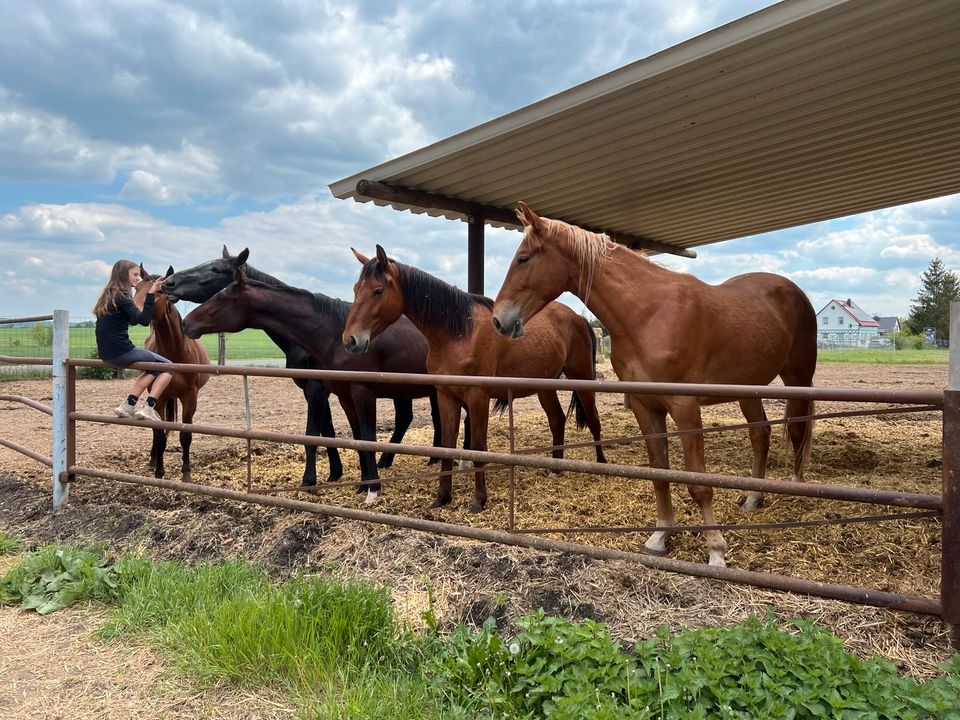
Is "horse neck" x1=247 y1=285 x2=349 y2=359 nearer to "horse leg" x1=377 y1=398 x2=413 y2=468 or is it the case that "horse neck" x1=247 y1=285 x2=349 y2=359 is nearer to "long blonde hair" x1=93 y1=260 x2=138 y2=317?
"long blonde hair" x1=93 y1=260 x2=138 y2=317

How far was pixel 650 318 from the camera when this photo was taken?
10.8ft

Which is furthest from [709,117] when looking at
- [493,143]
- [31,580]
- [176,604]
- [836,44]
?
[31,580]

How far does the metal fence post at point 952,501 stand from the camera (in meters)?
2.14

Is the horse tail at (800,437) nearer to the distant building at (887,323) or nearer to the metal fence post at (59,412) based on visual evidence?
the metal fence post at (59,412)

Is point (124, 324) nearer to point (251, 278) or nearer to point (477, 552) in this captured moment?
point (251, 278)

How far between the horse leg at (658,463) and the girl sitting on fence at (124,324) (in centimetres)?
353

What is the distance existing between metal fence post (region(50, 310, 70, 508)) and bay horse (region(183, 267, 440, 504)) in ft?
2.96

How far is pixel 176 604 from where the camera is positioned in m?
2.94

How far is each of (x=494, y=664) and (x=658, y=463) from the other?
60.5 inches

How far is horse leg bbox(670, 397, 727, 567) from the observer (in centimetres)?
298

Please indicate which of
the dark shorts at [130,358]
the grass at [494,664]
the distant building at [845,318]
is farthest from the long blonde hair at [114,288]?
the distant building at [845,318]

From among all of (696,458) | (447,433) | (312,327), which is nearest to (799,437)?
(696,458)

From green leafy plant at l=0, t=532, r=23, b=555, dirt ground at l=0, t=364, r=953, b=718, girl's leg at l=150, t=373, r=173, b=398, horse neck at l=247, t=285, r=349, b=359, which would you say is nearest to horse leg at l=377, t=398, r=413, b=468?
dirt ground at l=0, t=364, r=953, b=718

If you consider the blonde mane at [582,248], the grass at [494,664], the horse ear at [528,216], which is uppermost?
the horse ear at [528,216]
